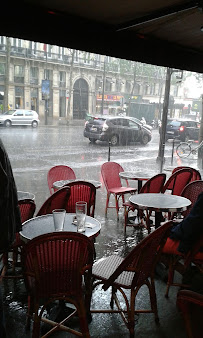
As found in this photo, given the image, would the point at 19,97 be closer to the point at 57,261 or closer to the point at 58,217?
the point at 58,217

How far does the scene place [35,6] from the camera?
9.32ft

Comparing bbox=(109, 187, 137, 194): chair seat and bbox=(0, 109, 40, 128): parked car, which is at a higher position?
bbox=(0, 109, 40, 128): parked car

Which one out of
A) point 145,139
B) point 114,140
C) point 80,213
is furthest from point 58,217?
point 145,139

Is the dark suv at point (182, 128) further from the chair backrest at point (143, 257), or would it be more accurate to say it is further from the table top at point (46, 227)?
the chair backrest at point (143, 257)

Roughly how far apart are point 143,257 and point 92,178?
20.9 feet

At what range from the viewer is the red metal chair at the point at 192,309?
1.26 m

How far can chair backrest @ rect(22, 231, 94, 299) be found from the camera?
6.53 ft

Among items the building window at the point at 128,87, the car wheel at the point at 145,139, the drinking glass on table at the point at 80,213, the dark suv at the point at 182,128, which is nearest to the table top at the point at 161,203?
the drinking glass on table at the point at 80,213

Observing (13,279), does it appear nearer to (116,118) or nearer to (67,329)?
(67,329)

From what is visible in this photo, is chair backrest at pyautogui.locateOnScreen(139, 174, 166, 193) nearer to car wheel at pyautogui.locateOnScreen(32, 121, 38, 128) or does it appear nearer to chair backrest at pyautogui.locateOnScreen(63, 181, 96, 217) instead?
chair backrest at pyautogui.locateOnScreen(63, 181, 96, 217)

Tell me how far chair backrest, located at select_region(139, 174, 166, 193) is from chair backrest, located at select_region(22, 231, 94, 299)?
236 cm

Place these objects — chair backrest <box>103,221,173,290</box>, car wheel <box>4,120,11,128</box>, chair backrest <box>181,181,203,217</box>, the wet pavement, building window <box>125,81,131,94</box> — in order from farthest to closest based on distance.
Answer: building window <box>125,81,131,94</box> < car wheel <box>4,120,11,128</box> < chair backrest <box>181,181,203,217</box> < the wet pavement < chair backrest <box>103,221,173,290</box>

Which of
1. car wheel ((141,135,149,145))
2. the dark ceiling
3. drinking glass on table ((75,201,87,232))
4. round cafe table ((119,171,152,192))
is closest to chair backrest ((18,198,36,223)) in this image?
drinking glass on table ((75,201,87,232))

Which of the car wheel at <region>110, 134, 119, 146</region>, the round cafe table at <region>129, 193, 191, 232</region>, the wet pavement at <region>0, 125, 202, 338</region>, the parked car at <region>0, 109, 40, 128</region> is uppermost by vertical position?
the parked car at <region>0, 109, 40, 128</region>
